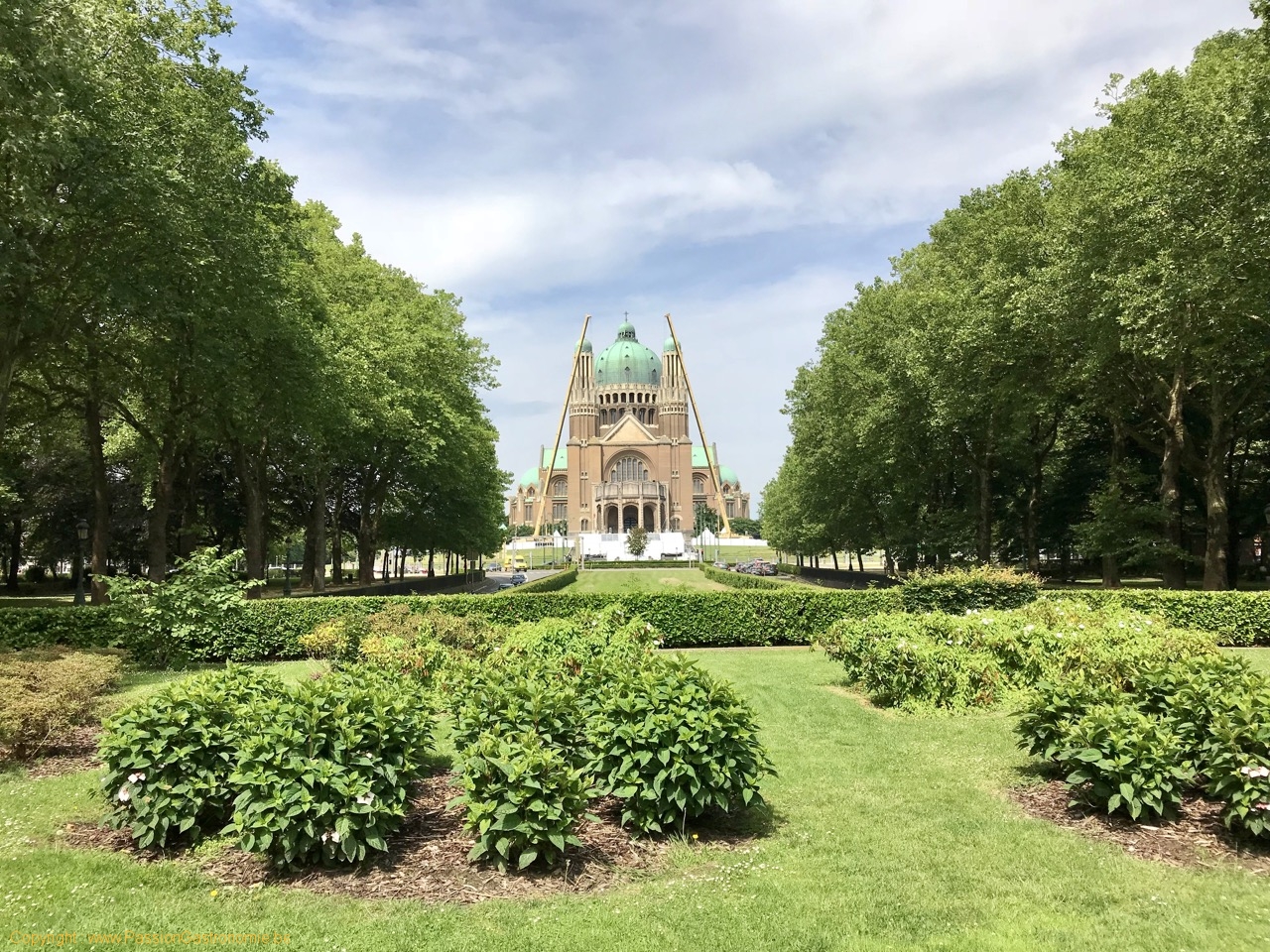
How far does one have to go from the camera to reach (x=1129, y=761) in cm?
578

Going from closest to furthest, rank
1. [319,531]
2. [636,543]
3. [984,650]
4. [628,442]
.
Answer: [984,650] < [319,531] < [636,543] < [628,442]

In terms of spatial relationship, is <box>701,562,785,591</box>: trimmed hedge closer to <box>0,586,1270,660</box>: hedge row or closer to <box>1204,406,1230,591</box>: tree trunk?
<box>1204,406,1230,591</box>: tree trunk

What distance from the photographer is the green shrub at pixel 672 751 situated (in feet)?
18.4

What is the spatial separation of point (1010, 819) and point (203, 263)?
59.8 feet

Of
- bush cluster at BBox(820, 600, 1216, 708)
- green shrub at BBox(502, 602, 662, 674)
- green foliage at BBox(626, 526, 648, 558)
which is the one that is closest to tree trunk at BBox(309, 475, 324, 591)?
green shrub at BBox(502, 602, 662, 674)

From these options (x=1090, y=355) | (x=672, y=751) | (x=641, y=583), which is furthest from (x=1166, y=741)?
(x=641, y=583)

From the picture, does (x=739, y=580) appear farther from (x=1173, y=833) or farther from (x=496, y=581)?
(x=1173, y=833)

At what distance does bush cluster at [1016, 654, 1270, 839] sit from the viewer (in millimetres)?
5464

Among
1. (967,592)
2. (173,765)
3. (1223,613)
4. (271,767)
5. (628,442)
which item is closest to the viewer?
(271,767)

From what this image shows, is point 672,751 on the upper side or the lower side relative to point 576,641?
lower

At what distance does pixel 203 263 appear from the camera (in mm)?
17469

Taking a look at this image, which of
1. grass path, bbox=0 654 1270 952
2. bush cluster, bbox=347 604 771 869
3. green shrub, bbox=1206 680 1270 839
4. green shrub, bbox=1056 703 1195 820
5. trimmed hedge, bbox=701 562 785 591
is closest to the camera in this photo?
grass path, bbox=0 654 1270 952

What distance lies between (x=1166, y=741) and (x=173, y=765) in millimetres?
7047

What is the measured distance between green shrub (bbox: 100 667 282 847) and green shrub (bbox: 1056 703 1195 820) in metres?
6.09
